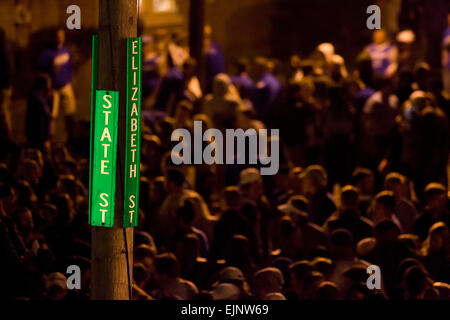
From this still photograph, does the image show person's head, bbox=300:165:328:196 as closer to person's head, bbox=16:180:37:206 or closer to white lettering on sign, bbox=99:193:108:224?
person's head, bbox=16:180:37:206

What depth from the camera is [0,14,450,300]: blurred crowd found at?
962 centimetres

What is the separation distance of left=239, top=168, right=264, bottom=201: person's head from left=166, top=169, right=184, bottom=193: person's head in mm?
593

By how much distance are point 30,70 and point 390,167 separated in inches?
305

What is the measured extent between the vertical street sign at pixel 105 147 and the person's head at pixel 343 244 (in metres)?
3.24

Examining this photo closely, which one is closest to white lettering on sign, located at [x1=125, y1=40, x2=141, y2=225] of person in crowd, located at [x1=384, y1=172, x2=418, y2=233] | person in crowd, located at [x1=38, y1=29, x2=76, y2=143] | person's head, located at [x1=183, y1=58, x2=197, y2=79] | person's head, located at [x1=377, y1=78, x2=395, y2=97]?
person in crowd, located at [x1=384, y1=172, x2=418, y2=233]

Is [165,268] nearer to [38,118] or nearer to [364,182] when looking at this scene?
[364,182]

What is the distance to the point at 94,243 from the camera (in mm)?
7219

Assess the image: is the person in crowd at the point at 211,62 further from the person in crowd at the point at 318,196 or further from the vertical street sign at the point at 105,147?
the vertical street sign at the point at 105,147

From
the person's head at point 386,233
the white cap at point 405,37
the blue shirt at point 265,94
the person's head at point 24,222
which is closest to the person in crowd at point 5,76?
the blue shirt at point 265,94

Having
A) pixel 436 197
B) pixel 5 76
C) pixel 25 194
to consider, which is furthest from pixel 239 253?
pixel 5 76

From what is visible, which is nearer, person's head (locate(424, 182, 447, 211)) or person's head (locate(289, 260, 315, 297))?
person's head (locate(289, 260, 315, 297))

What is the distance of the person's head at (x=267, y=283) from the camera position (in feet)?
30.9
